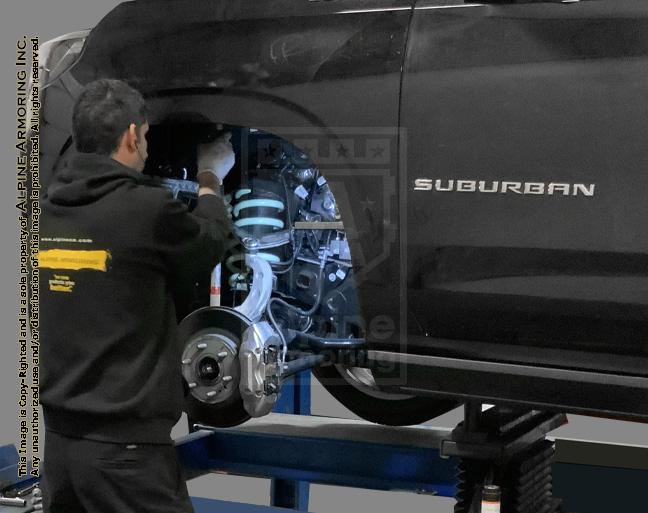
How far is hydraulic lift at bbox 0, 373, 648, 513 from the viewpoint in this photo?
3203 millimetres

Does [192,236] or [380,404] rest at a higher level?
[192,236]

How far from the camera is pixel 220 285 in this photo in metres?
3.14

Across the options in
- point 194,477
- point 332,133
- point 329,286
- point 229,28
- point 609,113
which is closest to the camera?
point 609,113

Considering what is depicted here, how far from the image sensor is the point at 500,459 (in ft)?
9.43

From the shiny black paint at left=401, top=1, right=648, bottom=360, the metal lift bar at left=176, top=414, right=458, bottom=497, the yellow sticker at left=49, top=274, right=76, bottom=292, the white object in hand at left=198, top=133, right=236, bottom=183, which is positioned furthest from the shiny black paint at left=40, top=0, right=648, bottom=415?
the metal lift bar at left=176, top=414, right=458, bottom=497

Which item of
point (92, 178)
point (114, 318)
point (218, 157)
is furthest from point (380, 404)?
point (92, 178)

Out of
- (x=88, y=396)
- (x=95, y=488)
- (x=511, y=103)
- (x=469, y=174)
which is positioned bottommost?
(x=95, y=488)

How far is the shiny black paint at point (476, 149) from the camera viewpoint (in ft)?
7.93

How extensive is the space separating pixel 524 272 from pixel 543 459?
3.08 feet

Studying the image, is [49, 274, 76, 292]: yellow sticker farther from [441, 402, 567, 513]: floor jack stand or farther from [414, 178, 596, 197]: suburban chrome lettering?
[441, 402, 567, 513]: floor jack stand

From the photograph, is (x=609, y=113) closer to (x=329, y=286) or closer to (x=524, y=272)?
(x=524, y=272)

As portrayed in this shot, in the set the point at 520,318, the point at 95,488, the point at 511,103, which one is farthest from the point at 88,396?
the point at 511,103

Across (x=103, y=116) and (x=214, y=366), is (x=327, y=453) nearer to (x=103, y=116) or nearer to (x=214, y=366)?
(x=214, y=366)

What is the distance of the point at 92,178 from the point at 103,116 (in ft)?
0.54
